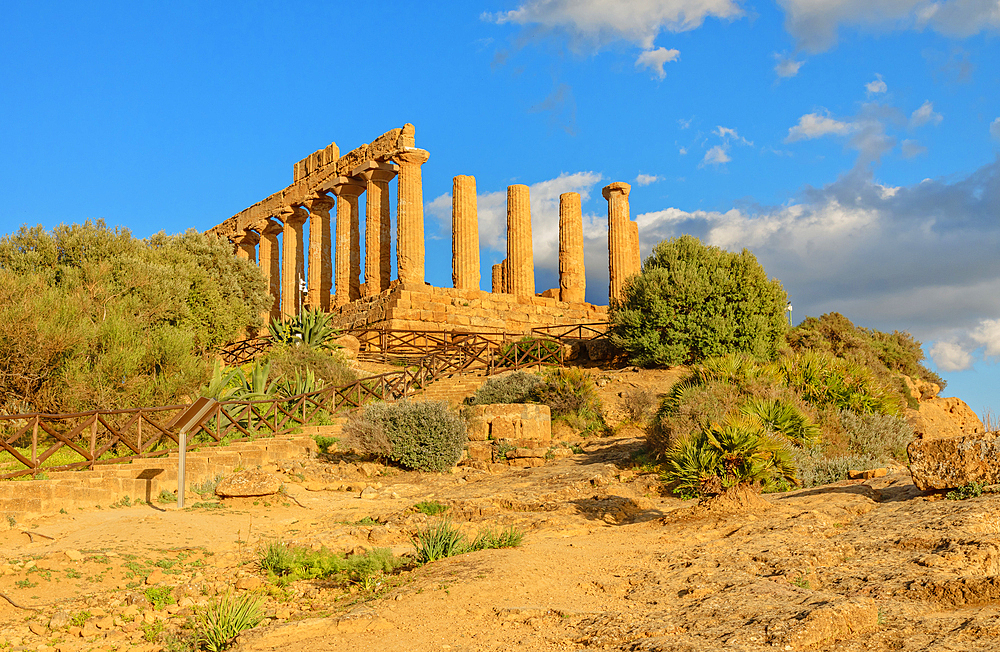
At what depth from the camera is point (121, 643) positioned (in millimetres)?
6617

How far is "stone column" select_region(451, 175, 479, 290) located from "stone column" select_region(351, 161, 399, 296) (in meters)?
2.80

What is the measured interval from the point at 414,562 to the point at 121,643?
2.78m

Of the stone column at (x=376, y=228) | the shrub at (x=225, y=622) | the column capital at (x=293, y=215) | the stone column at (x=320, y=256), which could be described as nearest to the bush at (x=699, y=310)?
the stone column at (x=376, y=228)

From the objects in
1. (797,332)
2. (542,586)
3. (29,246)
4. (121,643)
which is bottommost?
(121,643)

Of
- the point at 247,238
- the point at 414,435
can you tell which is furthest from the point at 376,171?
the point at 414,435

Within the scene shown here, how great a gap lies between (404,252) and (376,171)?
13.7 feet

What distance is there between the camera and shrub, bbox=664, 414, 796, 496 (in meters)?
10.2

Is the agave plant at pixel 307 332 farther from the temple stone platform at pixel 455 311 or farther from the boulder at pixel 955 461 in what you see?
the boulder at pixel 955 461

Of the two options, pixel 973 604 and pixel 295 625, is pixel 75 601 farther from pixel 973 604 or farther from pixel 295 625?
pixel 973 604

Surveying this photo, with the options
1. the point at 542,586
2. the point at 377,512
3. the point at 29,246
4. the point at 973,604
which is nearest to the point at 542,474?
the point at 377,512

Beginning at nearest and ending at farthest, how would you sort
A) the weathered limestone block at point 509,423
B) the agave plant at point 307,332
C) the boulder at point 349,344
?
the weathered limestone block at point 509,423
the agave plant at point 307,332
the boulder at point 349,344

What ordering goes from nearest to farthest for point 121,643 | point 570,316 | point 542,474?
point 121,643 < point 542,474 < point 570,316

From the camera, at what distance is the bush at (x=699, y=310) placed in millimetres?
22359

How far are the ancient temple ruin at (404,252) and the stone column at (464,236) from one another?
4 centimetres
